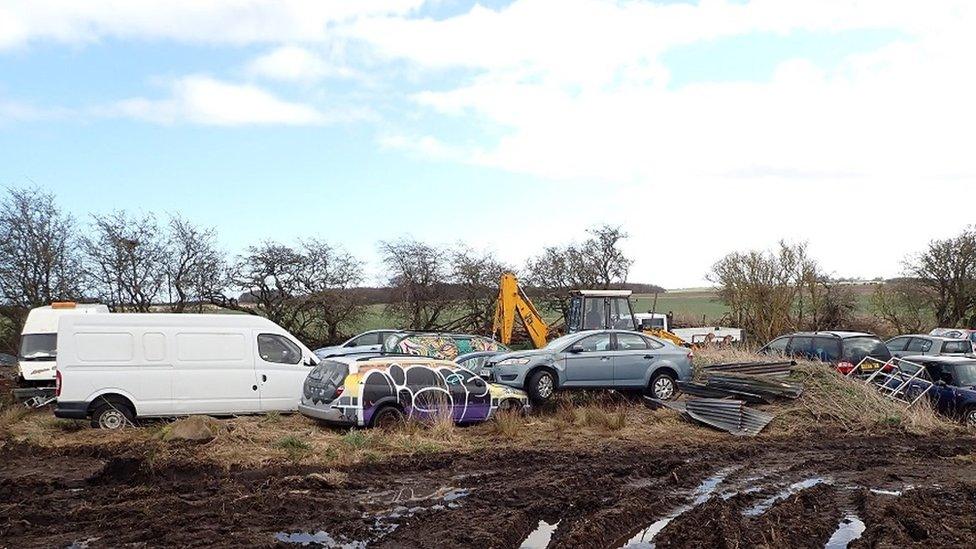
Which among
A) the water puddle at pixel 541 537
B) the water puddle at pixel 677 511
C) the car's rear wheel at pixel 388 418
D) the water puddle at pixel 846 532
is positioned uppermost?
the car's rear wheel at pixel 388 418

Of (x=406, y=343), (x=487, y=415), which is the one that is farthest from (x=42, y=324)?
(x=487, y=415)

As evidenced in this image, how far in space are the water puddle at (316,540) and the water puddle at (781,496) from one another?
4.03m

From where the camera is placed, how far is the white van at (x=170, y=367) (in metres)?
13.5

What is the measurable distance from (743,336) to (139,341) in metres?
25.2

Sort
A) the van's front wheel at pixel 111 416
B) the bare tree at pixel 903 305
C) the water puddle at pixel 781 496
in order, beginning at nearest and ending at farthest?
the water puddle at pixel 781 496
the van's front wheel at pixel 111 416
the bare tree at pixel 903 305

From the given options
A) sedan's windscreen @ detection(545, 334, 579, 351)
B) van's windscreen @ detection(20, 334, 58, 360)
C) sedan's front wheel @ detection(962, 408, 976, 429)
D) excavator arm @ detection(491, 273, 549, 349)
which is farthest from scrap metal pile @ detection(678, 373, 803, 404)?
van's windscreen @ detection(20, 334, 58, 360)

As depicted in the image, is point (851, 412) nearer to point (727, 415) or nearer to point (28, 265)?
point (727, 415)

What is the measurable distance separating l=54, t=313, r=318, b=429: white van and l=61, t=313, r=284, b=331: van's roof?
0.02 metres

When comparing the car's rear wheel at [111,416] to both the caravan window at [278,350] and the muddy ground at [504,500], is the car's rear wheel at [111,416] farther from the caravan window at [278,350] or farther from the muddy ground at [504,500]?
the caravan window at [278,350]

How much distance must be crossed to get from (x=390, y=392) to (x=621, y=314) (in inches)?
450

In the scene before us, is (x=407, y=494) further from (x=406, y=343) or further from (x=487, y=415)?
(x=406, y=343)

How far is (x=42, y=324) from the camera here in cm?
1855

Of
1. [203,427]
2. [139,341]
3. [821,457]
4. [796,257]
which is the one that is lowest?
[821,457]

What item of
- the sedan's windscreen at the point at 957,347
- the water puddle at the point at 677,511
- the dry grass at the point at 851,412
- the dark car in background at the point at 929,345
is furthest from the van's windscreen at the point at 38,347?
the sedan's windscreen at the point at 957,347
